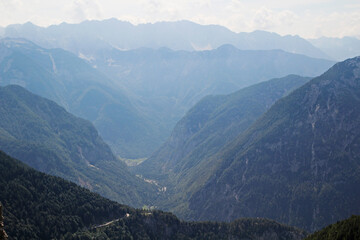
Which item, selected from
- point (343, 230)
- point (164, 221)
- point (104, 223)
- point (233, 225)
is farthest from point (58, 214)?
point (343, 230)

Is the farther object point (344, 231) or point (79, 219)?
point (79, 219)

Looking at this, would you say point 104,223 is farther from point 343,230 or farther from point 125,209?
point 343,230

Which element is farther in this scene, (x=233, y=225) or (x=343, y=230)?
(x=233, y=225)

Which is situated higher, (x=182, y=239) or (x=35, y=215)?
(x=35, y=215)

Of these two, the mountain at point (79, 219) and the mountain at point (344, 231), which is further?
the mountain at point (79, 219)

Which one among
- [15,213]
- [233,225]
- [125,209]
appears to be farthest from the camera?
[233,225]

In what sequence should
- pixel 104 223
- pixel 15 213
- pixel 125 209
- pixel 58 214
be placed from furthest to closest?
pixel 125 209 → pixel 104 223 → pixel 58 214 → pixel 15 213

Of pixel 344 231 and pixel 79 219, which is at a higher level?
pixel 344 231

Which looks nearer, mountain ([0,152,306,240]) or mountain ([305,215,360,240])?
mountain ([305,215,360,240])
